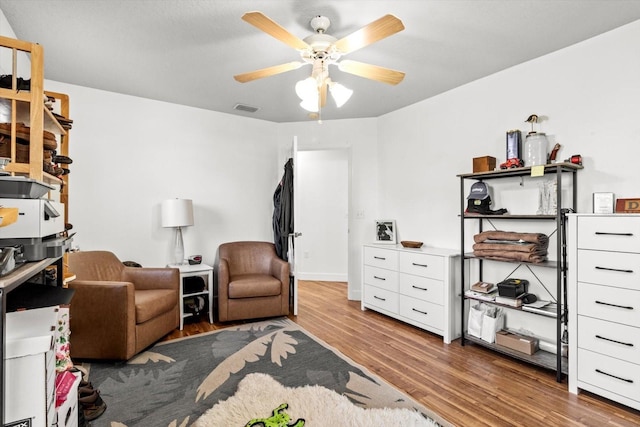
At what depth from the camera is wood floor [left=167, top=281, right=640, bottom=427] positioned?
6.45ft

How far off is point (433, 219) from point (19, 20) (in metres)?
3.85

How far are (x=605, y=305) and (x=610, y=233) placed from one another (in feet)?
1.50

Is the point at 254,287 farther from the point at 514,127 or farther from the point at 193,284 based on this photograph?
the point at 514,127

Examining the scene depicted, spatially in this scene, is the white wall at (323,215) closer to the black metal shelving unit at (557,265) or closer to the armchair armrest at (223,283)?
the armchair armrest at (223,283)

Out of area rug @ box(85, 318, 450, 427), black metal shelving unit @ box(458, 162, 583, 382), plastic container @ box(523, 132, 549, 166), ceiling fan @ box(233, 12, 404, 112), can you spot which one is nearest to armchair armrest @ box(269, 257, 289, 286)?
area rug @ box(85, 318, 450, 427)

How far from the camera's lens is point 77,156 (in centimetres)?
339

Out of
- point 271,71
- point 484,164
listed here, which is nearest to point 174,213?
point 271,71

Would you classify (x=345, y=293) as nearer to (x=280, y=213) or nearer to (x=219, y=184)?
(x=280, y=213)

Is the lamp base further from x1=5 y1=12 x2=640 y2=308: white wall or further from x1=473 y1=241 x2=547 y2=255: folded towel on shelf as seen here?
x1=473 y1=241 x2=547 y2=255: folded towel on shelf

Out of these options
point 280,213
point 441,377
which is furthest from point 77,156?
point 441,377

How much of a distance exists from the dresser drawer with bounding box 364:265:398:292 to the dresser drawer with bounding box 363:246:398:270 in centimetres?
5

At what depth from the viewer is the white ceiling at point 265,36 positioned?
2.06 metres

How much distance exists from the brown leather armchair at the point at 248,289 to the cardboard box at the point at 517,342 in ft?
6.85

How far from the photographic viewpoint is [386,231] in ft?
13.8
